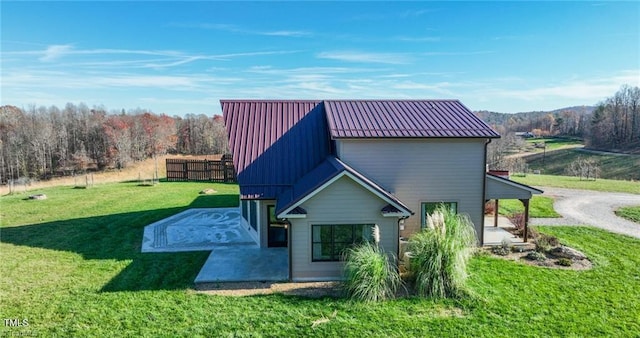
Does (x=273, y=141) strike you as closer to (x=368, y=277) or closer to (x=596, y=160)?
(x=368, y=277)

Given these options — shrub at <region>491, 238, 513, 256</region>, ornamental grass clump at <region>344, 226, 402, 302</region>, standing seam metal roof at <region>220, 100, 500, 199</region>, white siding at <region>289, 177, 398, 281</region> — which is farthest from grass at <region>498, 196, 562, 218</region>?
ornamental grass clump at <region>344, 226, 402, 302</region>

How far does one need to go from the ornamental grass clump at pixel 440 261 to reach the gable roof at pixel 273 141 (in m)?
5.49

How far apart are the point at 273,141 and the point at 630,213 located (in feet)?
64.5

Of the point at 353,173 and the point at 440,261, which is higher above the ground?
the point at 353,173

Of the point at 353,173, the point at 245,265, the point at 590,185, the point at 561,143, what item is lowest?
the point at 245,265

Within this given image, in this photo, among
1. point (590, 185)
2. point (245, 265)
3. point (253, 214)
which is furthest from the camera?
point (590, 185)

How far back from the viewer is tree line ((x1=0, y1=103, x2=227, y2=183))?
41375 mm

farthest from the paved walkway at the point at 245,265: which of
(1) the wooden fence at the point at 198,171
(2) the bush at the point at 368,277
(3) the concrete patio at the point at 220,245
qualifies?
(1) the wooden fence at the point at 198,171

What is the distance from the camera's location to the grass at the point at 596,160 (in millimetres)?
44619

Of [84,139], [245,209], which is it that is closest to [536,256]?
[245,209]

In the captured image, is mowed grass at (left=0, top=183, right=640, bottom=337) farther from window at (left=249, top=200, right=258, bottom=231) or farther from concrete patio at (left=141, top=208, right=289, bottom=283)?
window at (left=249, top=200, right=258, bottom=231)

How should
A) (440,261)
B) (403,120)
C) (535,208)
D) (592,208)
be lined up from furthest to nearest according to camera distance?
1. (592,208)
2. (535,208)
3. (403,120)
4. (440,261)

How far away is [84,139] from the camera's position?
4778 centimetres

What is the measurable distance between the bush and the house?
132cm
